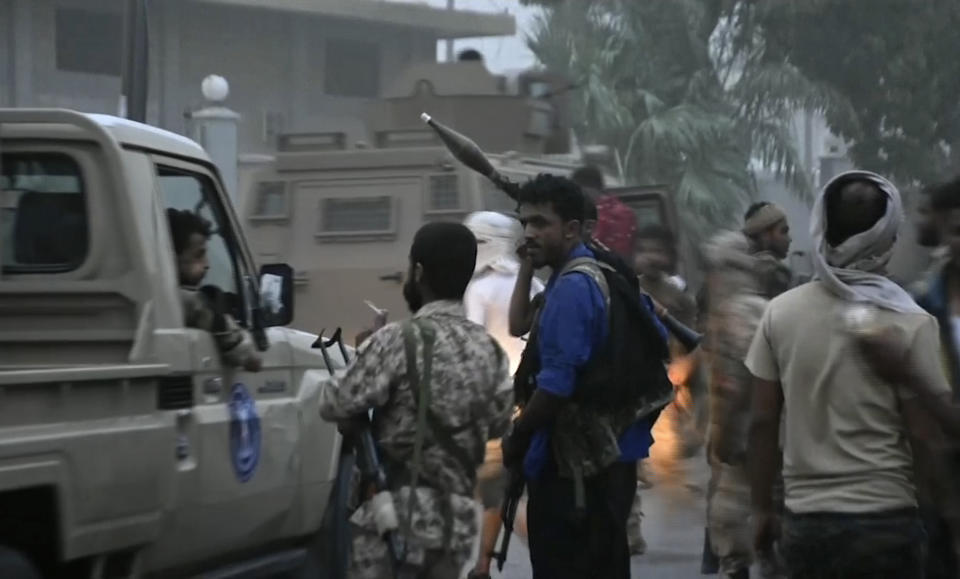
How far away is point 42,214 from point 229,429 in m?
0.93

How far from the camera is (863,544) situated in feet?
14.8

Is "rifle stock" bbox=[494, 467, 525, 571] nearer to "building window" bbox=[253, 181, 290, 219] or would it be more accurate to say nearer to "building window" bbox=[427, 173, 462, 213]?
"building window" bbox=[427, 173, 462, 213]

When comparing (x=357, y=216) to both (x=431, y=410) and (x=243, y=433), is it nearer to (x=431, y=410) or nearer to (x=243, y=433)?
(x=243, y=433)

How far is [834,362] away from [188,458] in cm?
233

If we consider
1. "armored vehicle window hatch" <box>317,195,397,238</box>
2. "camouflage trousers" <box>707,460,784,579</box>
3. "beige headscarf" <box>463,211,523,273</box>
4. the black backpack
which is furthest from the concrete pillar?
the black backpack

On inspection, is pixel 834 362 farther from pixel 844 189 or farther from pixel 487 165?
pixel 487 165

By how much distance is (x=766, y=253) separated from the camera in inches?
348

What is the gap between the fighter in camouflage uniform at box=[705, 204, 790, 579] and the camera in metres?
7.90

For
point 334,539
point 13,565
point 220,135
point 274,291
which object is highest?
point 220,135

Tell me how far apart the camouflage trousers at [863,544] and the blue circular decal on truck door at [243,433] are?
2.47 metres

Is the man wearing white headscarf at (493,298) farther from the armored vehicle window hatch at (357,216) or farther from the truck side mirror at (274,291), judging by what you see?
the armored vehicle window hatch at (357,216)

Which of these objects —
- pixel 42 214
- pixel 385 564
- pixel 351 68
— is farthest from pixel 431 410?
pixel 351 68

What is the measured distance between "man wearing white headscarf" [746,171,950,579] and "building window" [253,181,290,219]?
28.1 feet

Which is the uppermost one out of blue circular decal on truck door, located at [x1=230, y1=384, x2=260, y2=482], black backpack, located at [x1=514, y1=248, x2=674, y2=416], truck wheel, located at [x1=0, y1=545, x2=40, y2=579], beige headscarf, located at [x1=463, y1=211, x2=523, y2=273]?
beige headscarf, located at [x1=463, y1=211, x2=523, y2=273]
